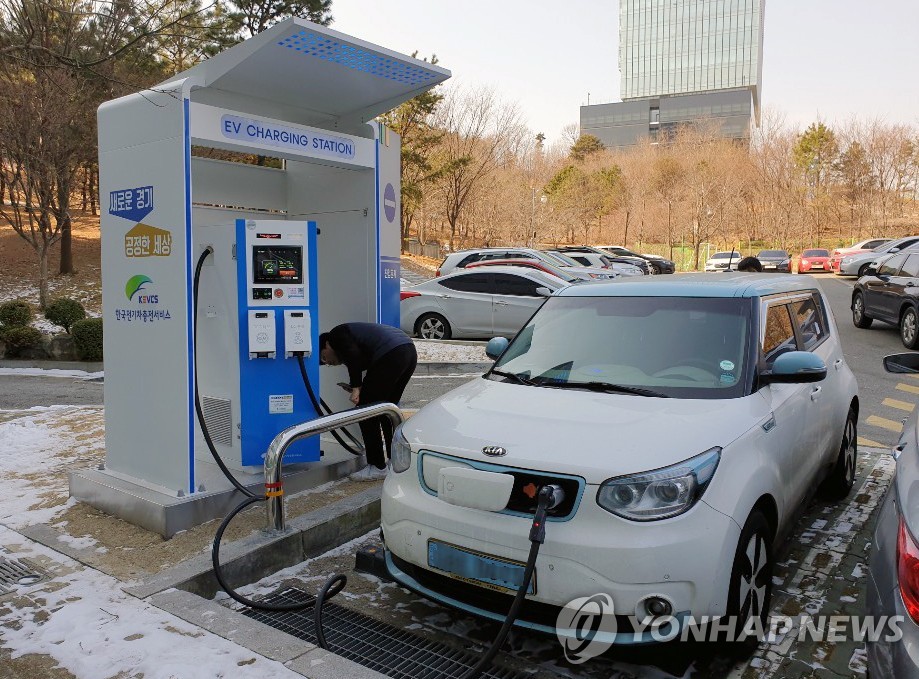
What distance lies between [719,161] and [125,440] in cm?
5762

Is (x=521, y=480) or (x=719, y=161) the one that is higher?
(x=719, y=161)

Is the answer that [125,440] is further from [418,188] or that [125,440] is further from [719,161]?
[719,161]

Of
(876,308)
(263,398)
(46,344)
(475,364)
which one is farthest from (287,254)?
(876,308)

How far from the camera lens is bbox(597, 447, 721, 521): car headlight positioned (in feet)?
9.64

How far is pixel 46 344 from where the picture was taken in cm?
1285

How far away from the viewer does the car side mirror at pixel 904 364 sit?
13.4 ft

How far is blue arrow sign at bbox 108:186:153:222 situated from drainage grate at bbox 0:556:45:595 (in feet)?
7.84

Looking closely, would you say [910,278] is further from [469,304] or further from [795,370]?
[795,370]

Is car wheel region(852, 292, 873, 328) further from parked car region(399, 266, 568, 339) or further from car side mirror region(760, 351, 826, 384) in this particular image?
car side mirror region(760, 351, 826, 384)

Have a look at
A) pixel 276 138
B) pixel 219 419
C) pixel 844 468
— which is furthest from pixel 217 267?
pixel 844 468

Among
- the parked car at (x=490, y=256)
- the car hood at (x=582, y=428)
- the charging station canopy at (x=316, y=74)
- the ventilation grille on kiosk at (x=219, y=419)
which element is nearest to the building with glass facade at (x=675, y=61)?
the parked car at (x=490, y=256)

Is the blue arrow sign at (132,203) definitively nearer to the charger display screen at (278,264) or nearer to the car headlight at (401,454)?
the charger display screen at (278,264)

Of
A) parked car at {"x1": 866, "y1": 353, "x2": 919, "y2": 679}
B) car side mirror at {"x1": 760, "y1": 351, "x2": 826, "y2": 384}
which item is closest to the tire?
car side mirror at {"x1": 760, "y1": 351, "x2": 826, "y2": 384}

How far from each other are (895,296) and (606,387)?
11194 millimetres
